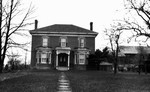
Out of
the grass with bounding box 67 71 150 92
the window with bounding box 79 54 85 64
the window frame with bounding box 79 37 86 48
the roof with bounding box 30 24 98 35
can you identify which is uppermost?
the roof with bounding box 30 24 98 35

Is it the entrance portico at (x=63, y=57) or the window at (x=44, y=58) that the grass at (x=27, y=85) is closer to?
the entrance portico at (x=63, y=57)

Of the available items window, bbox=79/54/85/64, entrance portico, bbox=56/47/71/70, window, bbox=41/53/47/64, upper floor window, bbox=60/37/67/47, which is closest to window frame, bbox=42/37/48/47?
window, bbox=41/53/47/64

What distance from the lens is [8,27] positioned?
2502 centimetres

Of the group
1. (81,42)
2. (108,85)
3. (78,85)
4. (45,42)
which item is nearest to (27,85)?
(78,85)

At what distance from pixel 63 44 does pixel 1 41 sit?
92.7ft

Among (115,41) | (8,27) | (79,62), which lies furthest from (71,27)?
(8,27)

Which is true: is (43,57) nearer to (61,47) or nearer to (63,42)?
(61,47)

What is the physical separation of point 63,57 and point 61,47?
3797mm

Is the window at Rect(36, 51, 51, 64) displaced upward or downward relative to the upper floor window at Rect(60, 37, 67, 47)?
downward

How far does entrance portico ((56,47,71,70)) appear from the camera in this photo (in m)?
50.0

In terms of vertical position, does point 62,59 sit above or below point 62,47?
below

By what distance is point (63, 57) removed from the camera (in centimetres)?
5331

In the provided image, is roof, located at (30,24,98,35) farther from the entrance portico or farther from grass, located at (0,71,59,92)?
grass, located at (0,71,59,92)

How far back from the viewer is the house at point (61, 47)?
50969mm
